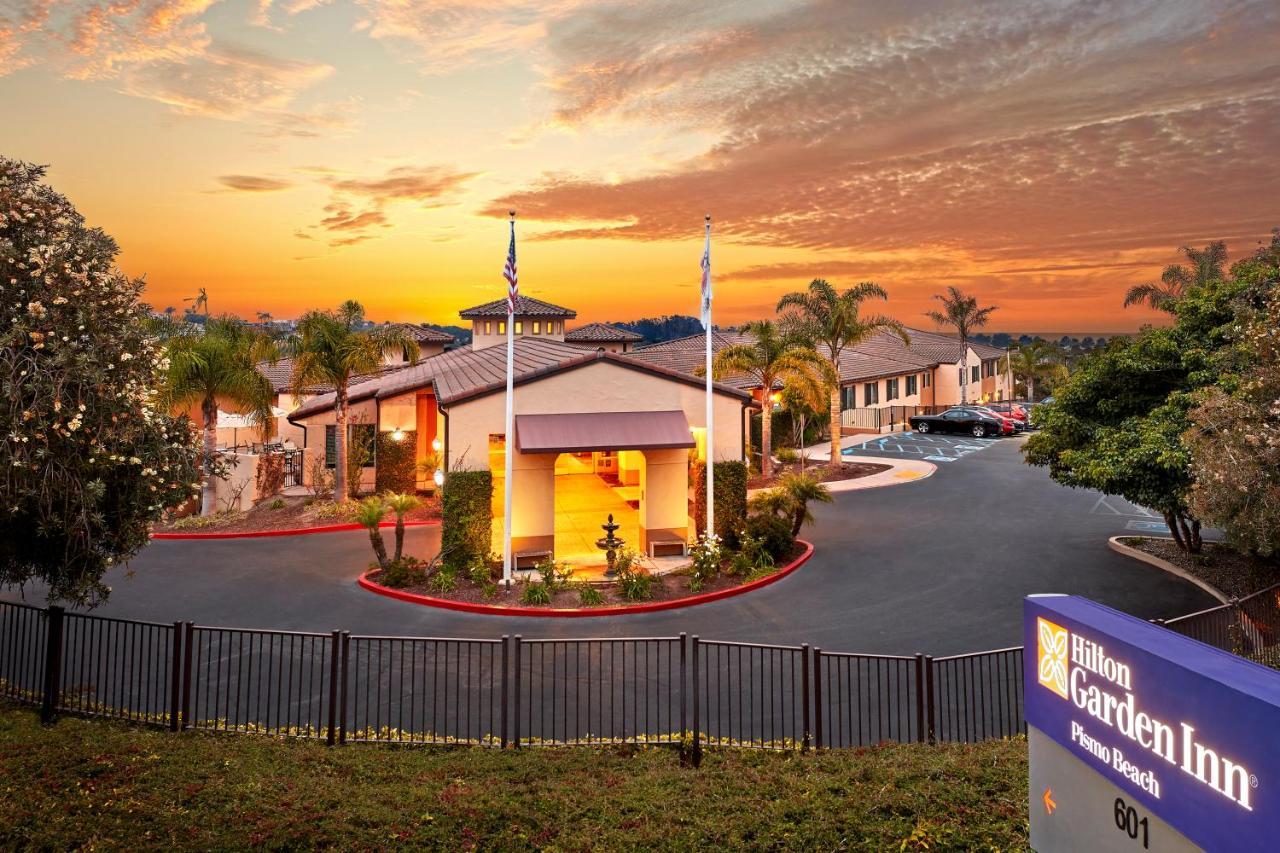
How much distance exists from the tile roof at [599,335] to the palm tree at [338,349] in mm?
30474

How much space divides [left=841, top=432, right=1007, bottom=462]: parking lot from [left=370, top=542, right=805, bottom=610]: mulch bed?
2184 centimetres

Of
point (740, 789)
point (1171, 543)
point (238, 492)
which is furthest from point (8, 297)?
point (1171, 543)

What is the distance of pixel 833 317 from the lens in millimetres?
32125

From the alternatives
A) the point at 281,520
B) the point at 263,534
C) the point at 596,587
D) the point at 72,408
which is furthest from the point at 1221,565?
the point at 281,520

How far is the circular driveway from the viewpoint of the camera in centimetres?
1423

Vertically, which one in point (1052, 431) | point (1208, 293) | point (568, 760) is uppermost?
point (1208, 293)

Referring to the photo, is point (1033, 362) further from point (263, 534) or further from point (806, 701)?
point (806, 701)

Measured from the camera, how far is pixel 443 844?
6359 mm

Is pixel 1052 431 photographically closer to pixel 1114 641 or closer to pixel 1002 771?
pixel 1002 771

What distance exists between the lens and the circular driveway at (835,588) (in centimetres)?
1423

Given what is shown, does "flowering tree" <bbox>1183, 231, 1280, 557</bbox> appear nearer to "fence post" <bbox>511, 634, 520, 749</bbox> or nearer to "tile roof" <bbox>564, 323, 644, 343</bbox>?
"fence post" <bbox>511, 634, 520, 749</bbox>

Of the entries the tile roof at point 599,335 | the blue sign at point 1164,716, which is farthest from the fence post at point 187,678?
the tile roof at point 599,335

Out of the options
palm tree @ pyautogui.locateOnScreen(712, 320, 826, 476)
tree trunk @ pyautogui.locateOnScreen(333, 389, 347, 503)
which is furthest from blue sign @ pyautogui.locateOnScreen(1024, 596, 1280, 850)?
tree trunk @ pyautogui.locateOnScreen(333, 389, 347, 503)

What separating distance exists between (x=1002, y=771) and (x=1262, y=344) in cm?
864
